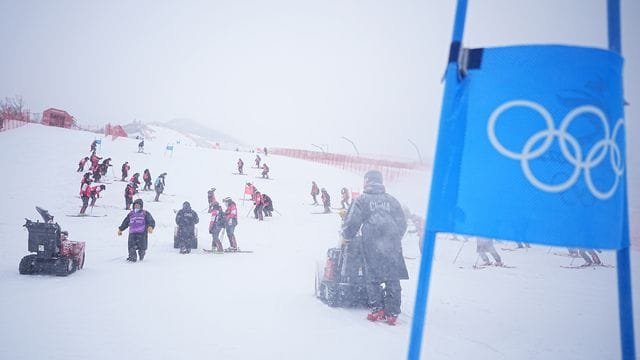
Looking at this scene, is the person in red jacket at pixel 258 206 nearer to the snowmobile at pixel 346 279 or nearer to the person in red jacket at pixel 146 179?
the person in red jacket at pixel 146 179

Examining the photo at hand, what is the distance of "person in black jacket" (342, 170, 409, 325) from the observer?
16.9ft

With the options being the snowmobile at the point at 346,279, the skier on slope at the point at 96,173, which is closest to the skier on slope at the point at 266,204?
the skier on slope at the point at 96,173

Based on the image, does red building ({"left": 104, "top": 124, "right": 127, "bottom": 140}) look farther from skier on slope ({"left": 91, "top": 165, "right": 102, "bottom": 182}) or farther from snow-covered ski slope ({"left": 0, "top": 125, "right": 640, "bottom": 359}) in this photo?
snow-covered ski slope ({"left": 0, "top": 125, "right": 640, "bottom": 359})

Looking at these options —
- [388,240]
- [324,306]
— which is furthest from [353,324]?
[388,240]

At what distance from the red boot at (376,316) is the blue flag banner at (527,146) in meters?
3.90

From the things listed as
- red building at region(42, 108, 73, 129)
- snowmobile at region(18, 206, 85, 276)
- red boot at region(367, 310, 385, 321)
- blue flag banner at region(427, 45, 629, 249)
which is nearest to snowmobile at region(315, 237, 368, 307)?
red boot at region(367, 310, 385, 321)

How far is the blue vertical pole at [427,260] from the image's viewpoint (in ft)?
5.61

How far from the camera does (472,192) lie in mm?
1735

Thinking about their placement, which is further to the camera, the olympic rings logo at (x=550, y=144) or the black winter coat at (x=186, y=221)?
the black winter coat at (x=186, y=221)

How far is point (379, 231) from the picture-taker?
17.3 feet

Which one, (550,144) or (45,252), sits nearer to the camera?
(550,144)

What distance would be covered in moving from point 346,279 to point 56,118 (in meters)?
47.1

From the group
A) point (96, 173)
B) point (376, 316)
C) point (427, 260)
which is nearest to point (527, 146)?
point (427, 260)

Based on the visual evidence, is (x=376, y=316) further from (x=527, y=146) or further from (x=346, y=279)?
(x=527, y=146)
